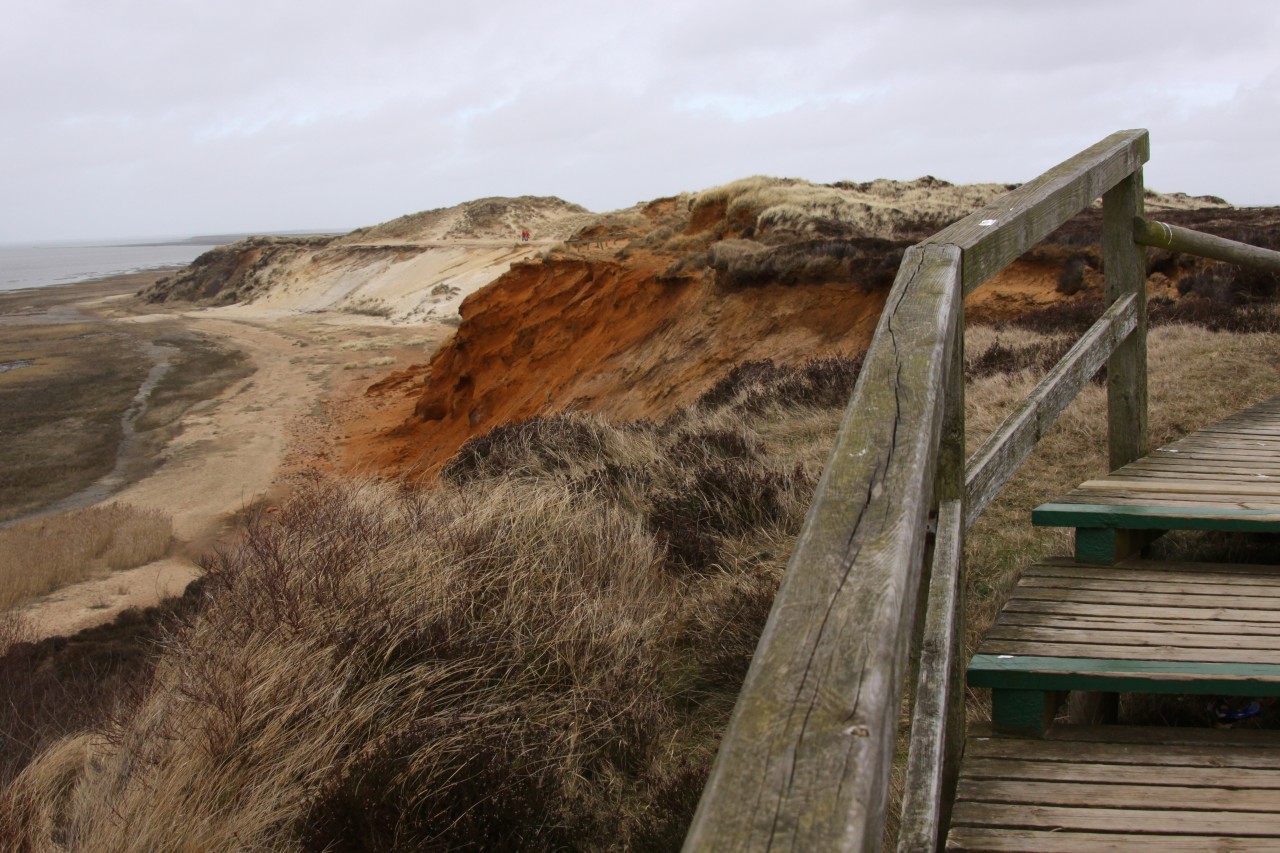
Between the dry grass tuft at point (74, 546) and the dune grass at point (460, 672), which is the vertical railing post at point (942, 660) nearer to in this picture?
the dune grass at point (460, 672)

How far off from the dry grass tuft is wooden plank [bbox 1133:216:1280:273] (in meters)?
12.2

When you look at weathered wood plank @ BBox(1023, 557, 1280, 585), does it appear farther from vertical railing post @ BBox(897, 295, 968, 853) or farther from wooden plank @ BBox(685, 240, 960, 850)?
wooden plank @ BBox(685, 240, 960, 850)

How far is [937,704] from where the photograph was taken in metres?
1.56

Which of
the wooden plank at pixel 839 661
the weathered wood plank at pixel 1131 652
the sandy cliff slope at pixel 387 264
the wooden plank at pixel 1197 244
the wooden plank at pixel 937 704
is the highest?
the sandy cliff slope at pixel 387 264

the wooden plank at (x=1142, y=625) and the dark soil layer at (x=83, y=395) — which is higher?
the wooden plank at (x=1142, y=625)

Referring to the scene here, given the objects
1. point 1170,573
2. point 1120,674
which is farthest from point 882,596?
point 1170,573

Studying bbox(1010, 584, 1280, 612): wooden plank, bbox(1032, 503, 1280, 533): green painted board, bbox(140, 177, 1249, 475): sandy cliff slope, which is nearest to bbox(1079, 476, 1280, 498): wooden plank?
bbox(1032, 503, 1280, 533): green painted board

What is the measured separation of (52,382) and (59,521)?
16.4 m

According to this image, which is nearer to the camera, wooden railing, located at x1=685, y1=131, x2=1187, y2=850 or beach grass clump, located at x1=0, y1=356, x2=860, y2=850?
wooden railing, located at x1=685, y1=131, x2=1187, y2=850

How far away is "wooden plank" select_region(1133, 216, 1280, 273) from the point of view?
358 centimetres

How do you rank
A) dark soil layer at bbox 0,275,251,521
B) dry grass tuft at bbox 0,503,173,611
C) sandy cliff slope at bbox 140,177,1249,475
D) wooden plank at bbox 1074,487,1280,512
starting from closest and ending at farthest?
wooden plank at bbox 1074,487,1280,512
dry grass tuft at bbox 0,503,173,611
sandy cliff slope at bbox 140,177,1249,475
dark soil layer at bbox 0,275,251,521

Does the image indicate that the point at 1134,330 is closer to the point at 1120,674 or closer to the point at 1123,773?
the point at 1120,674

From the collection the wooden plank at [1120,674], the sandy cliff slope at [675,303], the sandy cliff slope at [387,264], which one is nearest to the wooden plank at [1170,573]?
the wooden plank at [1120,674]

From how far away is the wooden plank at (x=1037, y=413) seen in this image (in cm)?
219
